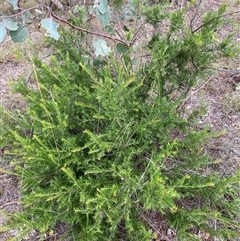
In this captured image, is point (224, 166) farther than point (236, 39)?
No

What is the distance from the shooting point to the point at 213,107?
7.34 feet

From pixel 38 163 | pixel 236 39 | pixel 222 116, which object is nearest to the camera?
pixel 38 163

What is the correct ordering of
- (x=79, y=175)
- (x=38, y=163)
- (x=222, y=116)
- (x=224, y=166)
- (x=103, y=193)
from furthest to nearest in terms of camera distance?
(x=222, y=116) < (x=224, y=166) < (x=79, y=175) < (x=38, y=163) < (x=103, y=193)

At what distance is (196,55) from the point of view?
4.83 feet

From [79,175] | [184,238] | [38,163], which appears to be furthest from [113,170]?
[184,238]

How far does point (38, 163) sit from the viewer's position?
1436mm

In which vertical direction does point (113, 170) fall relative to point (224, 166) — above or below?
above

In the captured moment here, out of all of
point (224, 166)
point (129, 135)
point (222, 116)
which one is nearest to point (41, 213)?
point (129, 135)

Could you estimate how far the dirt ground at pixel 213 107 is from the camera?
5.97 ft

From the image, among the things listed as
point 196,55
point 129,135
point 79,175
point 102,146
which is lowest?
point 79,175

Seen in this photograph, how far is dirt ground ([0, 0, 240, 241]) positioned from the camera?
1.82m

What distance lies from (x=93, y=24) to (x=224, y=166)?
1.88m

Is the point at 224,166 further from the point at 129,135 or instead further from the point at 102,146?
the point at 102,146

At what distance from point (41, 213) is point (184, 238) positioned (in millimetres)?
740
